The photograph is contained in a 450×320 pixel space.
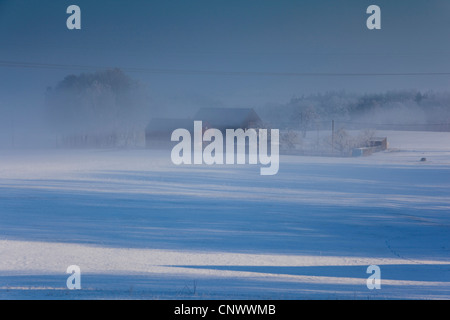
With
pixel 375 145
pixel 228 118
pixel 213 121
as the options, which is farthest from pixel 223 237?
pixel 375 145

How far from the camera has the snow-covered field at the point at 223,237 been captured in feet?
23.7

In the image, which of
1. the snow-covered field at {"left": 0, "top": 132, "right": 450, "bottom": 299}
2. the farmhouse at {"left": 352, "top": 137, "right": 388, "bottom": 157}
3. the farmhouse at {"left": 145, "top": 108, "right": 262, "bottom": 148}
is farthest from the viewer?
the farmhouse at {"left": 352, "top": 137, "right": 388, "bottom": 157}

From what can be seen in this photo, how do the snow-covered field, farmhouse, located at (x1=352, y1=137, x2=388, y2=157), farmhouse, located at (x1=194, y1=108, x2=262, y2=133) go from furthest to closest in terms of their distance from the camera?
farmhouse, located at (x1=352, y1=137, x2=388, y2=157) → farmhouse, located at (x1=194, y1=108, x2=262, y2=133) → the snow-covered field

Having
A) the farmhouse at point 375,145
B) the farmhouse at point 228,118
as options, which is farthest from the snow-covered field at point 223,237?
the farmhouse at point 375,145

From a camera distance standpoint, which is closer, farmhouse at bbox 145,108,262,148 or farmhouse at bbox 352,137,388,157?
farmhouse at bbox 145,108,262,148

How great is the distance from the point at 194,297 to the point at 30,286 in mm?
2488

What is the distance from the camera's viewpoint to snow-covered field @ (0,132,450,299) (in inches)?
284

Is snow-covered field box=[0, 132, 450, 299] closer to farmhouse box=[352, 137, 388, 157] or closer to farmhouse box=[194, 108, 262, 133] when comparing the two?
farmhouse box=[194, 108, 262, 133]

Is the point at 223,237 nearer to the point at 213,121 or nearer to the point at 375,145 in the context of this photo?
the point at 213,121

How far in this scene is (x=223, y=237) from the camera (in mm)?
11328

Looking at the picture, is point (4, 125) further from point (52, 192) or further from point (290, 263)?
point (290, 263)

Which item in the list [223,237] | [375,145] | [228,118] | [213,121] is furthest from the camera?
[375,145]

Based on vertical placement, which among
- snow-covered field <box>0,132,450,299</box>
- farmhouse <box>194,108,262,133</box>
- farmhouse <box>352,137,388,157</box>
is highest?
farmhouse <box>194,108,262,133</box>

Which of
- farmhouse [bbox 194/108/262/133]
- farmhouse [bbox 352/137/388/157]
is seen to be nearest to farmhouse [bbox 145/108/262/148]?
farmhouse [bbox 194/108/262/133]
